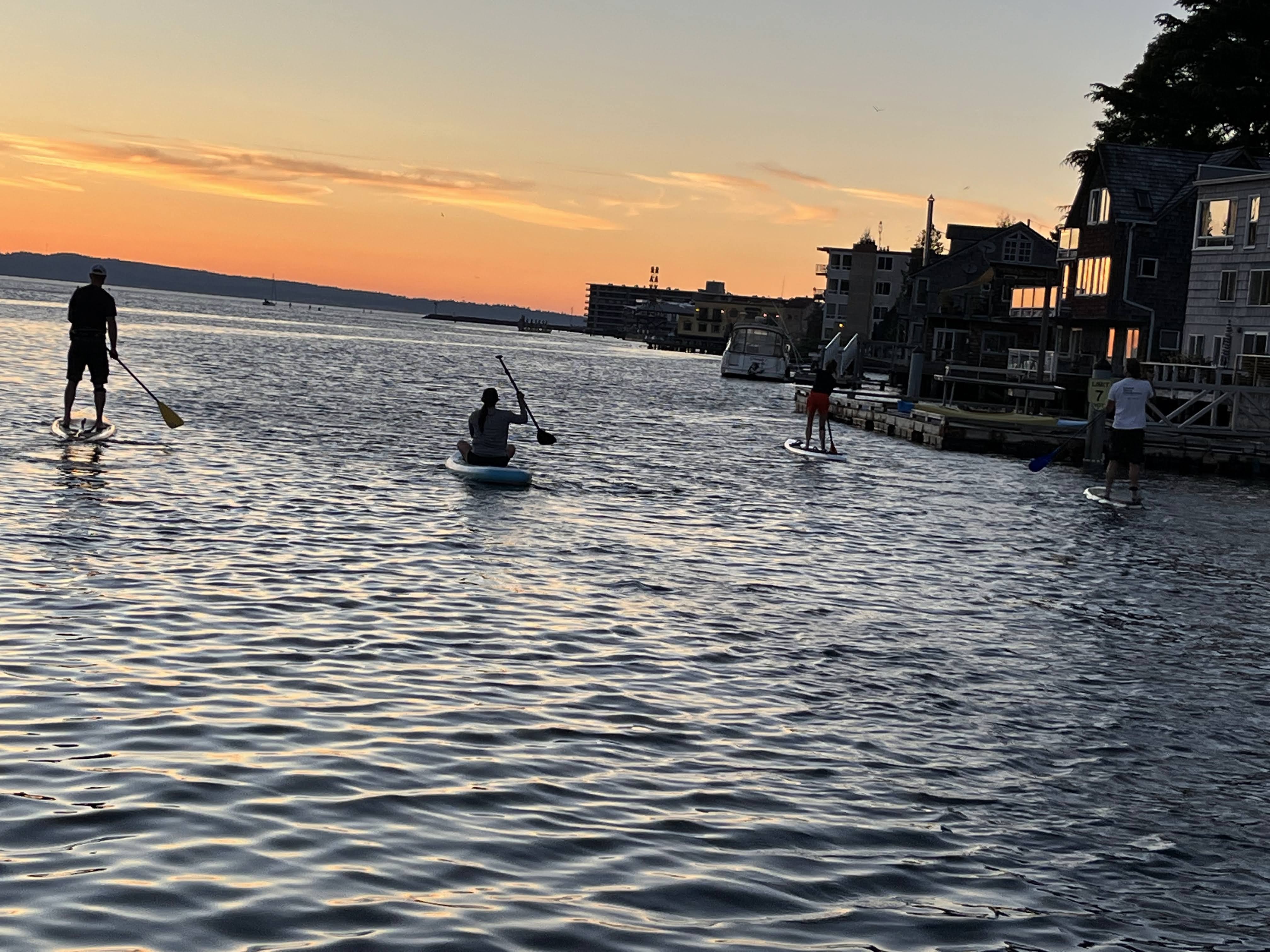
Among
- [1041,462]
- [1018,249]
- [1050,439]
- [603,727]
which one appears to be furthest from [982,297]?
[603,727]

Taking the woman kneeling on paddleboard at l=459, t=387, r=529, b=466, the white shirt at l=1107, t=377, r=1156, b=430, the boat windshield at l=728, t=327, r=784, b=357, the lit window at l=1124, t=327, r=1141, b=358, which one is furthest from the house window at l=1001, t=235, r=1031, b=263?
the woman kneeling on paddleboard at l=459, t=387, r=529, b=466

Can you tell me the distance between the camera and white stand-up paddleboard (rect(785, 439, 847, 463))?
122 feet

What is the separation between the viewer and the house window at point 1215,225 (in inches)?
2259

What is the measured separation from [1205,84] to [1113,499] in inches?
2316

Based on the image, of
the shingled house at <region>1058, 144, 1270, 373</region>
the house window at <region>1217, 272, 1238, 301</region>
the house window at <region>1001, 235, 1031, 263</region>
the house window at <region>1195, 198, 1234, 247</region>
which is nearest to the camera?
the house window at <region>1217, 272, 1238, 301</region>

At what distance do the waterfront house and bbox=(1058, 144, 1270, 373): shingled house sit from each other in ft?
329

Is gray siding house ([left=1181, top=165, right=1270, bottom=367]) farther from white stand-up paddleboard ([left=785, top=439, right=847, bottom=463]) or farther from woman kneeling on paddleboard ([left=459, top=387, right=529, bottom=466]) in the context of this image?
woman kneeling on paddleboard ([left=459, top=387, right=529, bottom=466])

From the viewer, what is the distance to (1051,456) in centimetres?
3191

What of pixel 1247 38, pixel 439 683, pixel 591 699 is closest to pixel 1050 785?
pixel 591 699

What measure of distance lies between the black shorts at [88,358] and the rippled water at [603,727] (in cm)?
217

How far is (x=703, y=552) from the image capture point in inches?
738

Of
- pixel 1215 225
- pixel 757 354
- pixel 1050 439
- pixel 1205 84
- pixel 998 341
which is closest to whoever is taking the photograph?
pixel 1050 439

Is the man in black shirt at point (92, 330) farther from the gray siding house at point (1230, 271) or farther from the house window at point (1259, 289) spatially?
the house window at point (1259, 289)

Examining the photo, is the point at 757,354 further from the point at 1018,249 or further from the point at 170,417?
the point at 170,417
